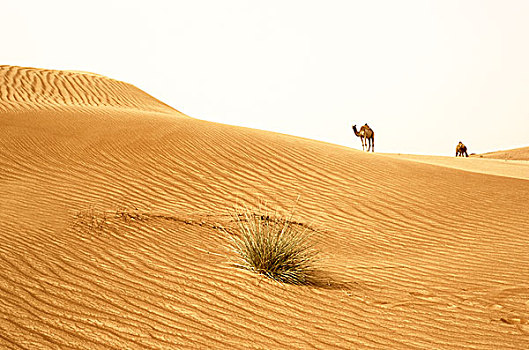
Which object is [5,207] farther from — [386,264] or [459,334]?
[459,334]

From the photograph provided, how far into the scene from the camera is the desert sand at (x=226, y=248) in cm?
408

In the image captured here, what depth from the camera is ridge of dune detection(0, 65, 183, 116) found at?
75.7ft

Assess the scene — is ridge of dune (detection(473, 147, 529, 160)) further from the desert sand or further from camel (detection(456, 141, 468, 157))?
the desert sand

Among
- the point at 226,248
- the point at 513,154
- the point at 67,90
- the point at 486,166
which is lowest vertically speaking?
the point at 226,248

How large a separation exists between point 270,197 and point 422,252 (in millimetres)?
3573

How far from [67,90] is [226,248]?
954 inches

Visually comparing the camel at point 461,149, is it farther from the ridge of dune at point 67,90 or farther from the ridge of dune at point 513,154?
the ridge of dune at point 67,90

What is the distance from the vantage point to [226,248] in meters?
6.14

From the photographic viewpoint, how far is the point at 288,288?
16.7 feet


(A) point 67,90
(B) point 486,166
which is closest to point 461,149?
(B) point 486,166

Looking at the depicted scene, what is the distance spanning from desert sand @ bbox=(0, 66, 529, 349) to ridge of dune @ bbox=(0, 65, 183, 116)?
8695mm

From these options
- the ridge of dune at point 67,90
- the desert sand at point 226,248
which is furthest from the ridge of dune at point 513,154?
the desert sand at point 226,248

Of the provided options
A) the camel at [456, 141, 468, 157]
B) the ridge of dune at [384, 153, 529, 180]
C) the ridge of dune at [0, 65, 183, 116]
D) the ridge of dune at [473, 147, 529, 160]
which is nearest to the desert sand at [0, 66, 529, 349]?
the ridge of dune at [384, 153, 529, 180]

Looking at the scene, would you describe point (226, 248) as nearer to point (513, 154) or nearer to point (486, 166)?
point (486, 166)
